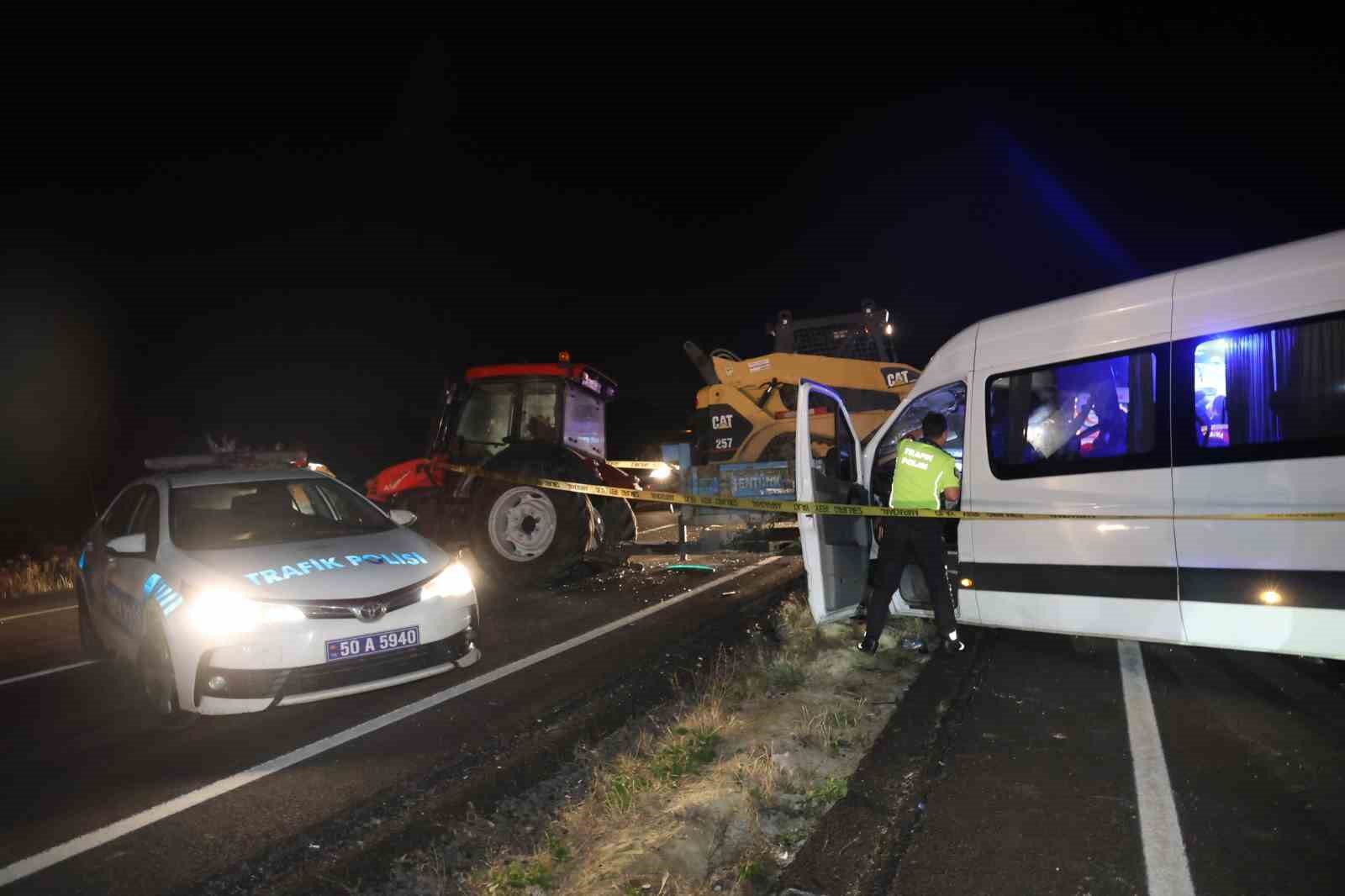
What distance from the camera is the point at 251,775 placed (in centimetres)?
Result: 390

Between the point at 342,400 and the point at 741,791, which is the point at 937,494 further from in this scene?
the point at 342,400

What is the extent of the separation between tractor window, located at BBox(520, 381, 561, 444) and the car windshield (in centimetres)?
335

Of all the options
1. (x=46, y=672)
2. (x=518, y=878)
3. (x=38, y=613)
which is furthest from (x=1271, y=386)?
(x=38, y=613)

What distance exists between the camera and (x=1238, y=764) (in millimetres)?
3553

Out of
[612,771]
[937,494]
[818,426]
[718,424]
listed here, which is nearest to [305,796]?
[612,771]

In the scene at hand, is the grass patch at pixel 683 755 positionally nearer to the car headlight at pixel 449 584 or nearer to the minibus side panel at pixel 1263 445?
the car headlight at pixel 449 584

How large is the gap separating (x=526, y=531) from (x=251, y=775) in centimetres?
479

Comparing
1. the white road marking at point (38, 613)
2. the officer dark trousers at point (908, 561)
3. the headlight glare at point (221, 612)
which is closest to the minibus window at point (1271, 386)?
the officer dark trousers at point (908, 561)

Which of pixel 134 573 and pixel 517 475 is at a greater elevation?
pixel 517 475

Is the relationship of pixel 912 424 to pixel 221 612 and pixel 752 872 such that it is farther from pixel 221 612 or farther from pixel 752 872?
pixel 221 612

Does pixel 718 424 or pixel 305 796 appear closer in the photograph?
pixel 305 796

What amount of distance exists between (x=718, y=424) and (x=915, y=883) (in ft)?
27.8

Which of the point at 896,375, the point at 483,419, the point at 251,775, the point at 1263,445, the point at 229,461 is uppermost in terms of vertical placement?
the point at 896,375

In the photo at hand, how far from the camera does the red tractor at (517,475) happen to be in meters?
8.54
